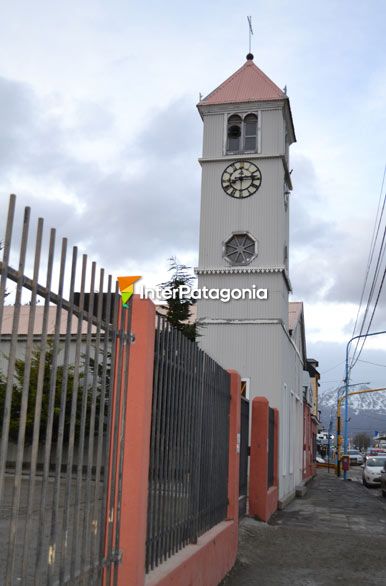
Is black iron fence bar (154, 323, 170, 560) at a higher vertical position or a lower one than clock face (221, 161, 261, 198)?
lower

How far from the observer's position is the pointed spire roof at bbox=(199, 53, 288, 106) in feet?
71.1

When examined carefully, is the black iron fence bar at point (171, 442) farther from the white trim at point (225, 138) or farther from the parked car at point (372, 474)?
the parked car at point (372, 474)

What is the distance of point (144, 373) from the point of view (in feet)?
15.5

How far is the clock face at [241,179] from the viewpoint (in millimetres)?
21031

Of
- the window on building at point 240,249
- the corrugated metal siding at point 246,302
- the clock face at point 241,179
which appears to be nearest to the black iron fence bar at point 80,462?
the corrugated metal siding at point 246,302

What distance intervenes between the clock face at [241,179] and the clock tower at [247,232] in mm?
33

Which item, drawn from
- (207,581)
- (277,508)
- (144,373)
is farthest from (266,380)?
(144,373)

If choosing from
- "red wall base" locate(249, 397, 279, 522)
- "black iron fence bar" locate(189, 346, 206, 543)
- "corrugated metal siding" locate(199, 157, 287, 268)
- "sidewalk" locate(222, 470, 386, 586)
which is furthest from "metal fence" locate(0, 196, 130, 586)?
"corrugated metal siding" locate(199, 157, 287, 268)

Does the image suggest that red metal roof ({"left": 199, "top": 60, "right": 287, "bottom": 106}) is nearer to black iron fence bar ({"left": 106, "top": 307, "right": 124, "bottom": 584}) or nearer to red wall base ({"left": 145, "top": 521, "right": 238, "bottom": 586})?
red wall base ({"left": 145, "top": 521, "right": 238, "bottom": 586})

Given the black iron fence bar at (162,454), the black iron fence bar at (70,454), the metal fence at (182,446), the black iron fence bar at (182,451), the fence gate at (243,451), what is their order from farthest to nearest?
the fence gate at (243,451)
the black iron fence bar at (182,451)
the black iron fence bar at (162,454)
the metal fence at (182,446)
the black iron fence bar at (70,454)

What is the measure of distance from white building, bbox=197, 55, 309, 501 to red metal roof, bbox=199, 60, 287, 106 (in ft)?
0.11

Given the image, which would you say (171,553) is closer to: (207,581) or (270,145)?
(207,581)

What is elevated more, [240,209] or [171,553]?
[240,209]

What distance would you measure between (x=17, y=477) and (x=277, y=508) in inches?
545
